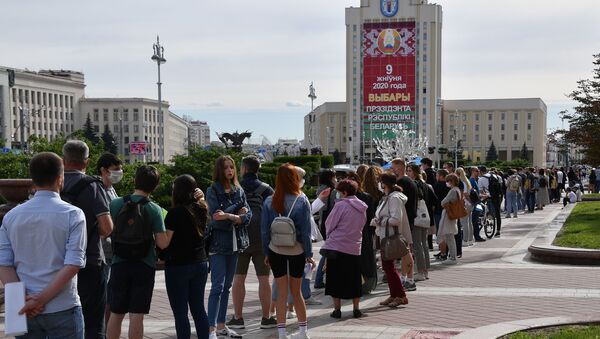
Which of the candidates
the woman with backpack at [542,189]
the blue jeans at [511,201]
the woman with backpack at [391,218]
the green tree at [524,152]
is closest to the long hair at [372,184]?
the woman with backpack at [391,218]

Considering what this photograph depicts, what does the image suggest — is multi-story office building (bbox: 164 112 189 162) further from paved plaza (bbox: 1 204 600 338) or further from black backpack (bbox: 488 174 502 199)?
paved plaza (bbox: 1 204 600 338)

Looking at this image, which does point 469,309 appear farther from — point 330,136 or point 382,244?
point 330,136

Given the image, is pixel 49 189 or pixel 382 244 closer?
pixel 49 189

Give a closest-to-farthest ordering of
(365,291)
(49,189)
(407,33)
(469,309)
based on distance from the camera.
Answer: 1. (49,189)
2. (469,309)
3. (365,291)
4. (407,33)

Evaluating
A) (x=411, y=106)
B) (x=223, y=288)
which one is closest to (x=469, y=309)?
(x=223, y=288)

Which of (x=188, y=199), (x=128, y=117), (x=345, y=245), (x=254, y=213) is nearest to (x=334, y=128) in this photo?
(x=128, y=117)

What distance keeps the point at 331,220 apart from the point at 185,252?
2.17 metres

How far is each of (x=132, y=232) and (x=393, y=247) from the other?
13.1 feet

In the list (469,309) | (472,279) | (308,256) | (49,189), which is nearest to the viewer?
(49,189)

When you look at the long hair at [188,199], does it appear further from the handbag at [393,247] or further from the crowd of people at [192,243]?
the handbag at [393,247]

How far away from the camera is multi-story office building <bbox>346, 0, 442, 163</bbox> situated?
132125 mm

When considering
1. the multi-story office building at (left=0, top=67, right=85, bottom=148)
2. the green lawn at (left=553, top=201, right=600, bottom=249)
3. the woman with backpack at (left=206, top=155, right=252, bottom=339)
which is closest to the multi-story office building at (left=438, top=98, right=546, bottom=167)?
the multi-story office building at (left=0, top=67, right=85, bottom=148)

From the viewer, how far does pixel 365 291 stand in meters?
9.31

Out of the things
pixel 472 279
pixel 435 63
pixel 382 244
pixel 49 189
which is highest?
pixel 435 63
